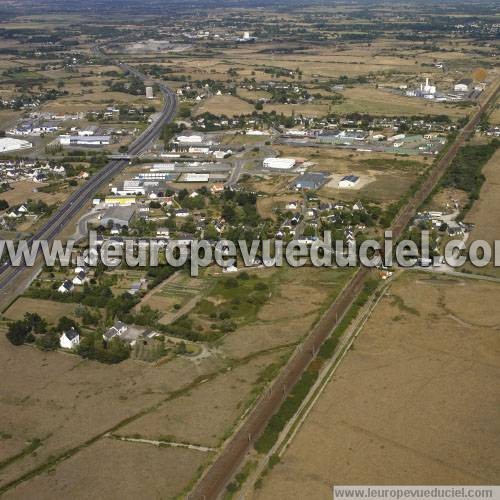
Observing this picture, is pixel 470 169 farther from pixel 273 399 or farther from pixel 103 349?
pixel 103 349

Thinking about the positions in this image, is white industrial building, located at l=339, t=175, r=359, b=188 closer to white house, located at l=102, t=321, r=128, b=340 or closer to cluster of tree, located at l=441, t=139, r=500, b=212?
cluster of tree, located at l=441, t=139, r=500, b=212

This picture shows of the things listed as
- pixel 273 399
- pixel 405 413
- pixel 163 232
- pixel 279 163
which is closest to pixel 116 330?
pixel 273 399

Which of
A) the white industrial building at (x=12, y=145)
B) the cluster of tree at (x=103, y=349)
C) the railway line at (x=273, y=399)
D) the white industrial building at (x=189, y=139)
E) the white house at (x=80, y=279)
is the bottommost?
the railway line at (x=273, y=399)

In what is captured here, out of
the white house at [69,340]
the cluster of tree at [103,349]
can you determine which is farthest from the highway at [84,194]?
the cluster of tree at [103,349]

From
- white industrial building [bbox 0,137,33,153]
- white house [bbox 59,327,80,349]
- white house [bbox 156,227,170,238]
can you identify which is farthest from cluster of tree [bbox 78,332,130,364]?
white industrial building [bbox 0,137,33,153]

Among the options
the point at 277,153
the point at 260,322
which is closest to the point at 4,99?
the point at 277,153

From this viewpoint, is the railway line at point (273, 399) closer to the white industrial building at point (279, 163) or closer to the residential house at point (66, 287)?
the residential house at point (66, 287)
